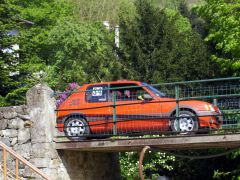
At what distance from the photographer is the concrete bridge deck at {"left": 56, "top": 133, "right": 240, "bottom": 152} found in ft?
42.1

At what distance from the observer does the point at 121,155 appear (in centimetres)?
2100

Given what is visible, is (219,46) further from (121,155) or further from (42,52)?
(42,52)

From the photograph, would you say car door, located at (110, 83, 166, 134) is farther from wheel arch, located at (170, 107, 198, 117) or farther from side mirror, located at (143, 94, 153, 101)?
wheel arch, located at (170, 107, 198, 117)

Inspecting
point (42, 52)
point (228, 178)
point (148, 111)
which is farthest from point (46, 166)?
point (42, 52)

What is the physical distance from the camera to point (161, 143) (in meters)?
13.5

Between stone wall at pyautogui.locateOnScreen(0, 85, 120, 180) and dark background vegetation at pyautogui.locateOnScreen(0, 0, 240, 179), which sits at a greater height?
dark background vegetation at pyautogui.locateOnScreen(0, 0, 240, 179)

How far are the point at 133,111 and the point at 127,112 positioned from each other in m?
0.19

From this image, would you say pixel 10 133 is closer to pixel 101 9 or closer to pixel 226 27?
pixel 226 27

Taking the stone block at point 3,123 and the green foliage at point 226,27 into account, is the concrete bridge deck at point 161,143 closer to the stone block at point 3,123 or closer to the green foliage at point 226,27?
the stone block at point 3,123

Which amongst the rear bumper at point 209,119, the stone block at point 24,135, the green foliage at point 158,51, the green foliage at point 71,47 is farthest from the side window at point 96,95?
the green foliage at point 71,47

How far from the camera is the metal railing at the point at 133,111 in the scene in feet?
43.5

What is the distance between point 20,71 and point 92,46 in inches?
590

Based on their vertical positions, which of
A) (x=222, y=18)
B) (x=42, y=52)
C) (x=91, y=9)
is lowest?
(x=222, y=18)

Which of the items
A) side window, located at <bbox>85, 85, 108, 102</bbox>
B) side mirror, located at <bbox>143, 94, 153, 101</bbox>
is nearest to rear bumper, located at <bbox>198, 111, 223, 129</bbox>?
side mirror, located at <bbox>143, 94, 153, 101</bbox>
